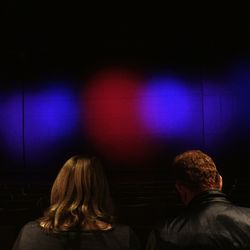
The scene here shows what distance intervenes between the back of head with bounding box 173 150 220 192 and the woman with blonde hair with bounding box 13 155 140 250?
0.83 feet

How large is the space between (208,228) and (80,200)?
16.6 inches

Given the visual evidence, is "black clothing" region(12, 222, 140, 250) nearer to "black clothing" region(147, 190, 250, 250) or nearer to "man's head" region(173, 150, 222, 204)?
"black clothing" region(147, 190, 250, 250)

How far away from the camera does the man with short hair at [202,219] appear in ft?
3.66

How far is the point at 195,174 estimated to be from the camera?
1.20 m

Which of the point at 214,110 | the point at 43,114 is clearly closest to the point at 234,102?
the point at 214,110

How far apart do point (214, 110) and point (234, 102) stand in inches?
14.7

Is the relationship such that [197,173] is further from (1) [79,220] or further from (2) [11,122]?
(2) [11,122]

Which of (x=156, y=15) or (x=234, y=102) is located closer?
(x=156, y=15)

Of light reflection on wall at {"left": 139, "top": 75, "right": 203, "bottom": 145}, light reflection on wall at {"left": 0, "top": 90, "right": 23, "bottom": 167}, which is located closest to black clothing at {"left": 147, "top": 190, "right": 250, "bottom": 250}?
light reflection on wall at {"left": 139, "top": 75, "right": 203, "bottom": 145}

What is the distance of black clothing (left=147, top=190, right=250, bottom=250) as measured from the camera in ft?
3.66

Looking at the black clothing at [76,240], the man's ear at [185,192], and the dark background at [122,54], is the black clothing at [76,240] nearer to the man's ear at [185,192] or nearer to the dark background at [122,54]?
the man's ear at [185,192]

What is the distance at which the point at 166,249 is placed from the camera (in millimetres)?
1144

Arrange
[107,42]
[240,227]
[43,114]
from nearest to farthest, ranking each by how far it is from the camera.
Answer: [240,227] < [107,42] < [43,114]

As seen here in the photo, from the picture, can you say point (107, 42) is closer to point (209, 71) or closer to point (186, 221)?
point (209, 71)
